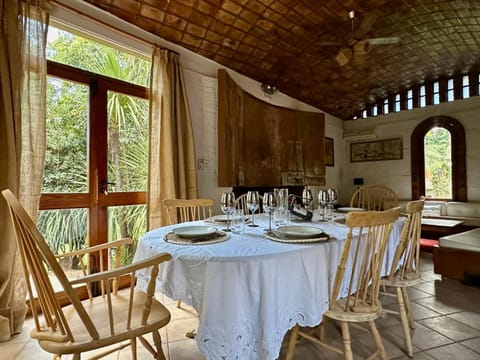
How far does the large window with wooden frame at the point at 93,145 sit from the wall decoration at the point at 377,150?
5.05 meters

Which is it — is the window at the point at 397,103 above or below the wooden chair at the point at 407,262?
above

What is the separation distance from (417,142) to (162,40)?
5154mm

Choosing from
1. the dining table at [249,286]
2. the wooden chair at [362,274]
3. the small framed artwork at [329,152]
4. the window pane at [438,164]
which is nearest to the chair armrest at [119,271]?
the dining table at [249,286]

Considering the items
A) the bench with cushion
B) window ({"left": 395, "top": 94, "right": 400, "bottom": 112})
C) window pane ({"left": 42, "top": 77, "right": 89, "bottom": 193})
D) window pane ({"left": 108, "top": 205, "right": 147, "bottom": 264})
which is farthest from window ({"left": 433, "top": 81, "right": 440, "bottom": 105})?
window pane ({"left": 42, "top": 77, "right": 89, "bottom": 193})

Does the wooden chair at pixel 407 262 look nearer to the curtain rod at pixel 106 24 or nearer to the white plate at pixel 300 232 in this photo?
the white plate at pixel 300 232

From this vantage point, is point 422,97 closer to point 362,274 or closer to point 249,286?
point 362,274

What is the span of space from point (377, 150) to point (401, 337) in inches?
197

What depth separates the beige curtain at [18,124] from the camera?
1977 mm

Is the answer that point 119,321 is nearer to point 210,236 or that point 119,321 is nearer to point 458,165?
point 210,236

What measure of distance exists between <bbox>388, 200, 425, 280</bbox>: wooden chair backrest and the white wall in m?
4.37

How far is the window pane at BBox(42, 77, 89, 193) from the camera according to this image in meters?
2.46

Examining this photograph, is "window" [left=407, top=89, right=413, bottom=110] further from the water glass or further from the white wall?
the water glass

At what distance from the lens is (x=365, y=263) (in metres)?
1.35

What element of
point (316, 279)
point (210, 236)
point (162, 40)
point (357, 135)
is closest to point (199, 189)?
point (162, 40)
